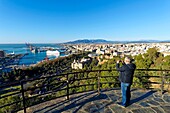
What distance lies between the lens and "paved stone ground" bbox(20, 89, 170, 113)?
4055 mm

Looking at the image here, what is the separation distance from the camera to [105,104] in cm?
445

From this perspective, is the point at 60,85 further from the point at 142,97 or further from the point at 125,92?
the point at 125,92

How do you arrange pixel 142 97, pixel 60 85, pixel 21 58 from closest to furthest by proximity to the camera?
pixel 142 97 → pixel 60 85 → pixel 21 58

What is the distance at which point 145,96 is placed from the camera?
5.21 m

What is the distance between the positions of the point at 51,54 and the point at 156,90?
113m

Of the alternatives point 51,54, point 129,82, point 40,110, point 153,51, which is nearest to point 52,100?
point 40,110

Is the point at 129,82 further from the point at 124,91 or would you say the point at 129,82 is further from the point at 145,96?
the point at 145,96

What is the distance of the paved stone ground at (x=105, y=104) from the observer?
13.3 feet

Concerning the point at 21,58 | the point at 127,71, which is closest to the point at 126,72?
the point at 127,71

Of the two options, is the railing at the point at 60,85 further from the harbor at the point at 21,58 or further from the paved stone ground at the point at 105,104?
the harbor at the point at 21,58

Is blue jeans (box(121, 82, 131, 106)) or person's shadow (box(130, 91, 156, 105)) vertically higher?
blue jeans (box(121, 82, 131, 106))

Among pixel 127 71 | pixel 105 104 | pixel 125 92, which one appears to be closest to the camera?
pixel 127 71

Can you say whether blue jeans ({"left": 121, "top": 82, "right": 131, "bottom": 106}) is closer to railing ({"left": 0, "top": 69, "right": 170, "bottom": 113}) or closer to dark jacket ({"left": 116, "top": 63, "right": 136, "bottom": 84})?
dark jacket ({"left": 116, "top": 63, "right": 136, "bottom": 84})

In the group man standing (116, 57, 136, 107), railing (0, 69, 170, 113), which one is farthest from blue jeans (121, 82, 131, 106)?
railing (0, 69, 170, 113)
